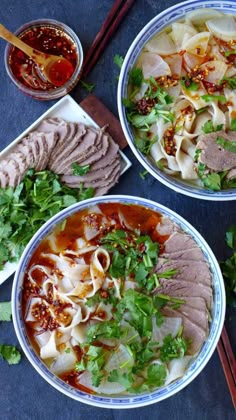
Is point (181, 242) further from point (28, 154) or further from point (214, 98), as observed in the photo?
point (28, 154)

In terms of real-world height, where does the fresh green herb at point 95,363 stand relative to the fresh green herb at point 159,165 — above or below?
below

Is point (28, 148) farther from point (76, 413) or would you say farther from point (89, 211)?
point (76, 413)

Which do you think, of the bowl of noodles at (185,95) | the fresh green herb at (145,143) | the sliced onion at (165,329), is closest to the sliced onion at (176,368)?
the sliced onion at (165,329)

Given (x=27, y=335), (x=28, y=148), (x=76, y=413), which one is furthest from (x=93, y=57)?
(x=76, y=413)

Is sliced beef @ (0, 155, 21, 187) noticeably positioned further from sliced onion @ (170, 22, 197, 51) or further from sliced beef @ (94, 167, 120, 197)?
sliced onion @ (170, 22, 197, 51)

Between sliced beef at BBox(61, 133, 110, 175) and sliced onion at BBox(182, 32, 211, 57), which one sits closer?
sliced onion at BBox(182, 32, 211, 57)

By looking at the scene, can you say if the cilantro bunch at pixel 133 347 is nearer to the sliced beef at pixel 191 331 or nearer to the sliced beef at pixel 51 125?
the sliced beef at pixel 191 331

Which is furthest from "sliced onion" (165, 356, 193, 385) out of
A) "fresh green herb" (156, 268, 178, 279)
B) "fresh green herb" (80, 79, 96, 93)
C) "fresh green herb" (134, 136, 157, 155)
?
"fresh green herb" (80, 79, 96, 93)
